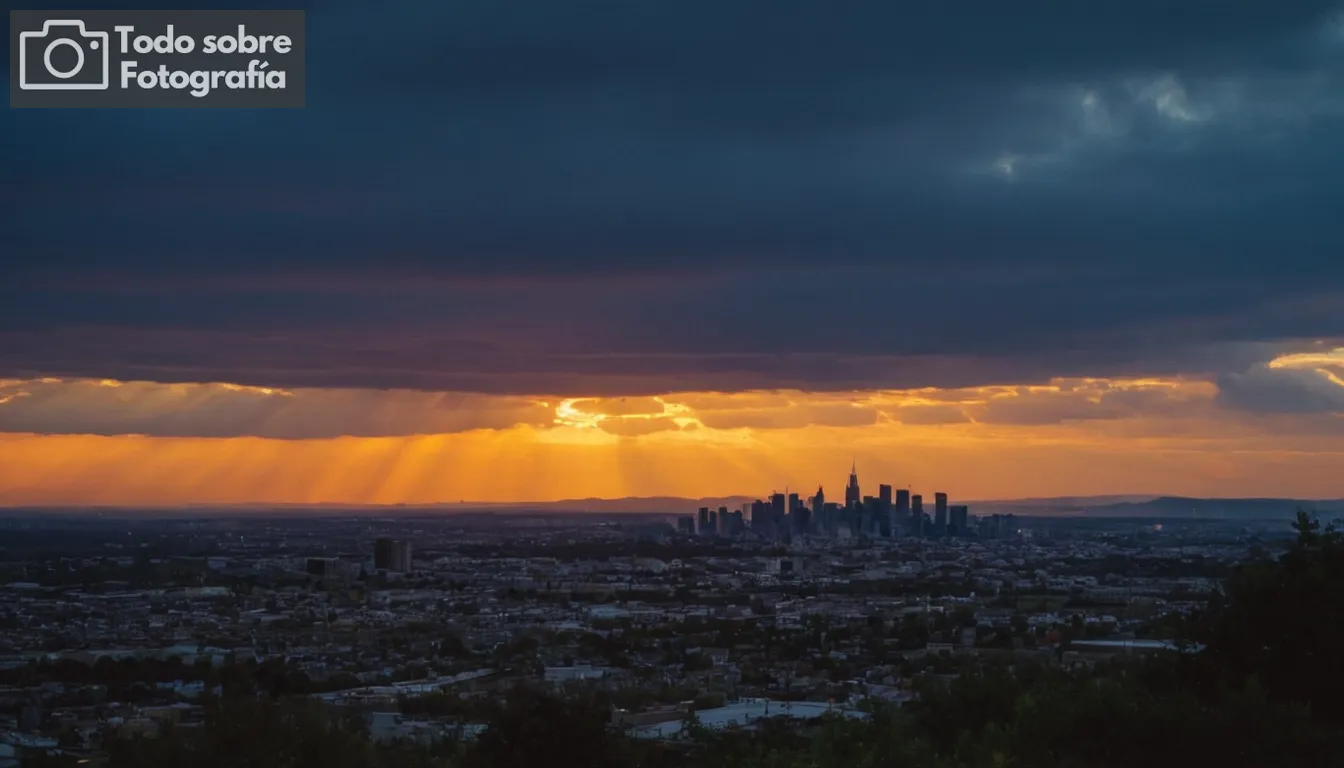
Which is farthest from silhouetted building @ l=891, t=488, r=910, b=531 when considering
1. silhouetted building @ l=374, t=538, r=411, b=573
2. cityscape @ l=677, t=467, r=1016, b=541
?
silhouetted building @ l=374, t=538, r=411, b=573

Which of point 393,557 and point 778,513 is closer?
point 393,557

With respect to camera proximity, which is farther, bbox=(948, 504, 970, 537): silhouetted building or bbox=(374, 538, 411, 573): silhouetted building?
bbox=(948, 504, 970, 537): silhouetted building

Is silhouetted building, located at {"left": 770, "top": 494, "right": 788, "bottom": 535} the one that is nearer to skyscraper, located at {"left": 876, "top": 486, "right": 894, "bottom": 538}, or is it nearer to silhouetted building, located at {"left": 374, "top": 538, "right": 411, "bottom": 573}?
skyscraper, located at {"left": 876, "top": 486, "right": 894, "bottom": 538}

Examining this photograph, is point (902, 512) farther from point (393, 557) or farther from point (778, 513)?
point (393, 557)

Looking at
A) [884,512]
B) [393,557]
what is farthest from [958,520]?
[393,557]

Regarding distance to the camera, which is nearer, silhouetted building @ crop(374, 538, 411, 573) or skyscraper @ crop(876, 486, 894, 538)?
silhouetted building @ crop(374, 538, 411, 573)

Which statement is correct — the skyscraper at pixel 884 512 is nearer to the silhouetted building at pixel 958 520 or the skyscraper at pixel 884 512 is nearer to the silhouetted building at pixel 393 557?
the silhouetted building at pixel 958 520

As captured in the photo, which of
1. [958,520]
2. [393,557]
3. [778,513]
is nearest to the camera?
[393,557]

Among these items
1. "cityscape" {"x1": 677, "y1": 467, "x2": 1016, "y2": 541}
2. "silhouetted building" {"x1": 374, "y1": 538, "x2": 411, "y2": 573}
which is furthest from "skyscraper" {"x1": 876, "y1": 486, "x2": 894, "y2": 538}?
"silhouetted building" {"x1": 374, "y1": 538, "x2": 411, "y2": 573}

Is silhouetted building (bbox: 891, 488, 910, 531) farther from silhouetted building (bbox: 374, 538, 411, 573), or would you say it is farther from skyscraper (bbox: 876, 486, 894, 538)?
silhouetted building (bbox: 374, 538, 411, 573)

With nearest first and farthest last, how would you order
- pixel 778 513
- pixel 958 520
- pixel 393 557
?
pixel 393 557 < pixel 958 520 < pixel 778 513

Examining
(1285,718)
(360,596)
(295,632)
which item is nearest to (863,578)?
(360,596)
